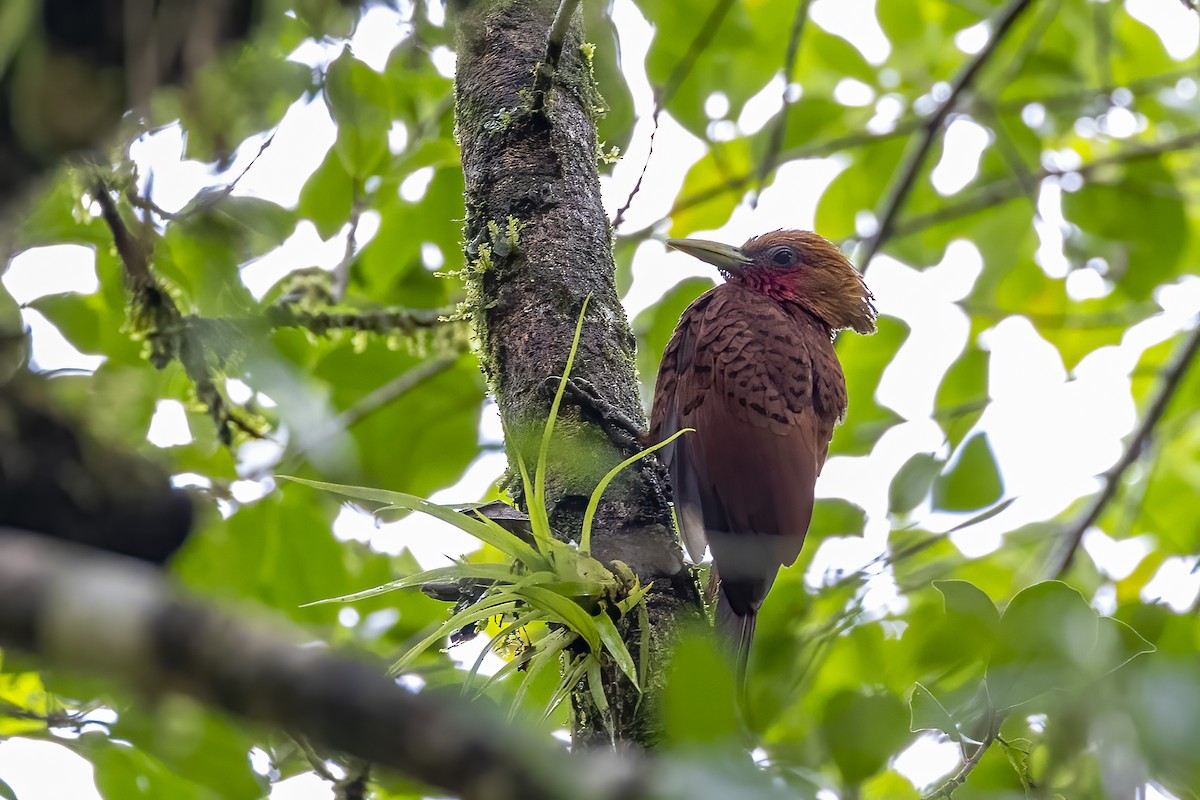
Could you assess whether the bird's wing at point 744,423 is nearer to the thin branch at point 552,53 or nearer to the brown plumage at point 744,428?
the brown plumage at point 744,428

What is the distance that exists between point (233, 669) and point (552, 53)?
165 centimetres

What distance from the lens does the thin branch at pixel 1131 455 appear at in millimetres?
2998

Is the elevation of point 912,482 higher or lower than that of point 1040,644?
lower

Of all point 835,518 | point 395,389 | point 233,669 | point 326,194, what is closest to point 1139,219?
point 835,518

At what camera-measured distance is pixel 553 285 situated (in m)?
1.96

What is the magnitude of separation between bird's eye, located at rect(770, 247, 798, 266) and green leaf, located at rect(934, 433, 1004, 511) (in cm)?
106

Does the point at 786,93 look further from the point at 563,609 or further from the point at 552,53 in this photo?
the point at 563,609

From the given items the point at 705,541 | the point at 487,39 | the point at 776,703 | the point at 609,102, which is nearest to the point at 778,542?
the point at 705,541

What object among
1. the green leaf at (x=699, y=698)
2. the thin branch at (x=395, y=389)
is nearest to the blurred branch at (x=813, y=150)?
the thin branch at (x=395, y=389)

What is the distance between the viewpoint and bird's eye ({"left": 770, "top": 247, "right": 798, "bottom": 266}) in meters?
3.57

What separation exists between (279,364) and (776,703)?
1005 millimetres

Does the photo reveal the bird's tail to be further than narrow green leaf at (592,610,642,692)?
Yes

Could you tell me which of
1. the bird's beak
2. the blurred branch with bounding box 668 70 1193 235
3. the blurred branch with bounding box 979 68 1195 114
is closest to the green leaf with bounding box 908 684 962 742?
the bird's beak

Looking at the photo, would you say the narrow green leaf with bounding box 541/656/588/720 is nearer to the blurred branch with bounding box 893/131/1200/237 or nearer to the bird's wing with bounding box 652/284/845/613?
the bird's wing with bounding box 652/284/845/613
